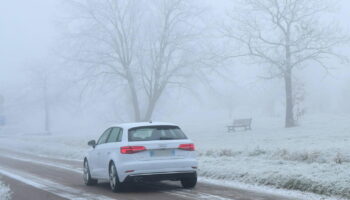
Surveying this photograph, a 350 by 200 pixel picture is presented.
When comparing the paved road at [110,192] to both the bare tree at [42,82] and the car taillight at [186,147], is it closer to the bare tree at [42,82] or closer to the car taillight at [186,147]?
the car taillight at [186,147]

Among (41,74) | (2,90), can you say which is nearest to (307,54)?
(41,74)

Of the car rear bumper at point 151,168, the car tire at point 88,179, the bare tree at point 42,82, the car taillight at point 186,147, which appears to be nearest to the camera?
the car rear bumper at point 151,168

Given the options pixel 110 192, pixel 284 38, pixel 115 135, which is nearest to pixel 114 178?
pixel 110 192

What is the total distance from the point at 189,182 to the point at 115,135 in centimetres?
208

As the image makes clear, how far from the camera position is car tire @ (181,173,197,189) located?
12261mm

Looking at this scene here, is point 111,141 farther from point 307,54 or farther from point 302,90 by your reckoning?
point 302,90

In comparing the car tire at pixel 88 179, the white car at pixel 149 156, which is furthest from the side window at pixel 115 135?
the car tire at pixel 88 179

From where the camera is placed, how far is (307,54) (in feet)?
124

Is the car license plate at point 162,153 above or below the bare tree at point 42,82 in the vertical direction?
below

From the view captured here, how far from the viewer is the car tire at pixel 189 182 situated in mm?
12261

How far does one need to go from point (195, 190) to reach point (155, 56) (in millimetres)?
27991

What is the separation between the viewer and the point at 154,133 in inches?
476

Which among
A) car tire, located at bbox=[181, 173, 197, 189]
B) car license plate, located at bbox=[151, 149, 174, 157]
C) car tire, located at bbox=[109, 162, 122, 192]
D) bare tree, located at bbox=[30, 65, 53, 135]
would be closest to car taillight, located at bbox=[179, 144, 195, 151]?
car license plate, located at bbox=[151, 149, 174, 157]

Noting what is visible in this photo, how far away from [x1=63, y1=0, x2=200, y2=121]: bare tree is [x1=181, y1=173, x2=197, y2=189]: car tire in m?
26.7
